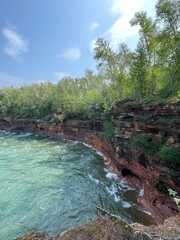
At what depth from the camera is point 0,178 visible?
47.5 ft

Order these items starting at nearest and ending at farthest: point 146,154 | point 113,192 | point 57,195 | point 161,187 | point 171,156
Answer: point 171,156
point 161,187
point 146,154
point 57,195
point 113,192

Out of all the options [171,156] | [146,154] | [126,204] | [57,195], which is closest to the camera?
[171,156]

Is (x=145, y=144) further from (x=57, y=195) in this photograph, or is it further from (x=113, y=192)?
(x=57, y=195)

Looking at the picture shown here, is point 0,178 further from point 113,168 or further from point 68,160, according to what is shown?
point 113,168

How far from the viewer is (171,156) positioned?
9008 mm

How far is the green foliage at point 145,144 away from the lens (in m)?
10.7

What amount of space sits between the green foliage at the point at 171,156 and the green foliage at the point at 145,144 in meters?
1.02

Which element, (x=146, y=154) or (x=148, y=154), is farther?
(x=146, y=154)

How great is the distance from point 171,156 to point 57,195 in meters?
8.01

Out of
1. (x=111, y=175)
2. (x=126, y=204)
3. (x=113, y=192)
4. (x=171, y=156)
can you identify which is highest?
(x=171, y=156)

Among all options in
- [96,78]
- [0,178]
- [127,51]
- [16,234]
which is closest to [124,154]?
[16,234]

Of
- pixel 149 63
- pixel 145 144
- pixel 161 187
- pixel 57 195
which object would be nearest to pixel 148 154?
pixel 145 144

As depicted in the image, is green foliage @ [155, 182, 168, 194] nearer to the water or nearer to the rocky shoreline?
the rocky shoreline

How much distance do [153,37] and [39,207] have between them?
55.4ft
